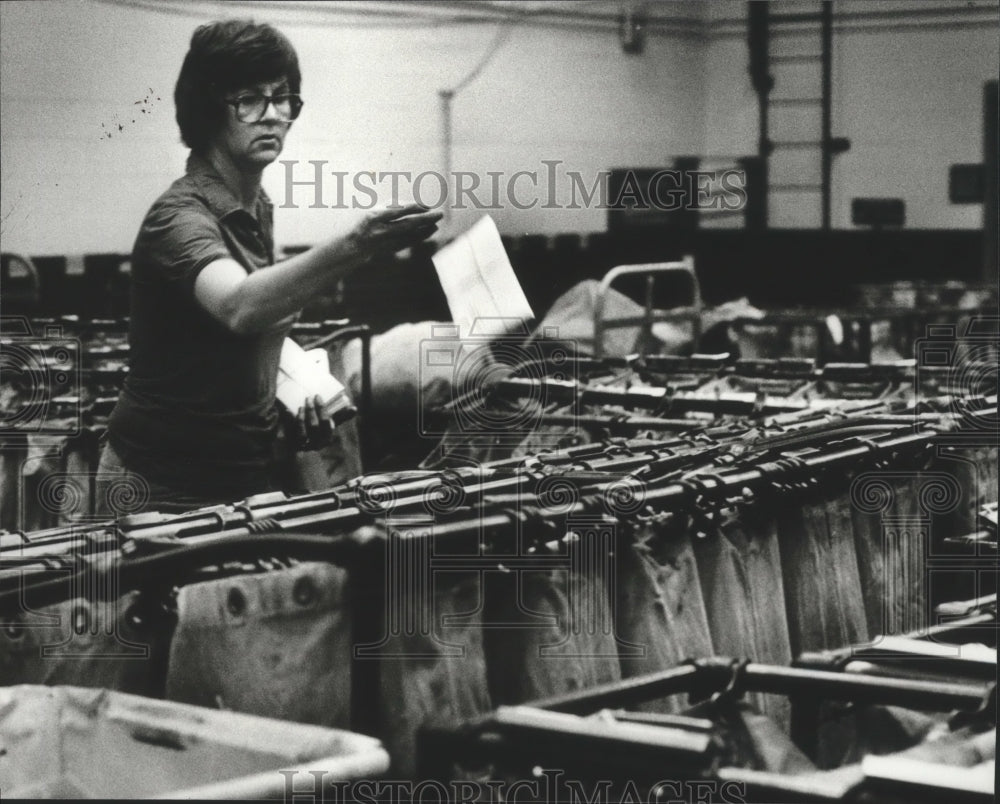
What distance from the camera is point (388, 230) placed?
68.7 inches

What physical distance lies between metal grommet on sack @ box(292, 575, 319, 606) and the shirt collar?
0.62 metres

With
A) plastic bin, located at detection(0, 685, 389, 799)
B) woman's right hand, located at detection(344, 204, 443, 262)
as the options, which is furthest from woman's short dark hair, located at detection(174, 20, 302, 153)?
plastic bin, located at detection(0, 685, 389, 799)

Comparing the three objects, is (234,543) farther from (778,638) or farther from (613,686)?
(778,638)

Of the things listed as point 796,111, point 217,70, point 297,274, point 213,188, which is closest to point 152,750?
point 297,274

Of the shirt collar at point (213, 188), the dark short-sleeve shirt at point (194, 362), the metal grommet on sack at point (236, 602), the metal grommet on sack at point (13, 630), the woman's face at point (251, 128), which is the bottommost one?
the metal grommet on sack at point (13, 630)

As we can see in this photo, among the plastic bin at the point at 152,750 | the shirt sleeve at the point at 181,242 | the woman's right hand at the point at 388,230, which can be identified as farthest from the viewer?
the shirt sleeve at the point at 181,242

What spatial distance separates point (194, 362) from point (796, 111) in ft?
15.8

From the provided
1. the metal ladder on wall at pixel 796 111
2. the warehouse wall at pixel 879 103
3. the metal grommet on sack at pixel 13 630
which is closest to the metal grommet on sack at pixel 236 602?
the metal grommet on sack at pixel 13 630

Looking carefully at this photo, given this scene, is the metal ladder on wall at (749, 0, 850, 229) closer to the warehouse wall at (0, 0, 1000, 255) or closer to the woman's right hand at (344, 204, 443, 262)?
the warehouse wall at (0, 0, 1000, 255)

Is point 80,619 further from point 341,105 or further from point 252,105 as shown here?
point 341,105

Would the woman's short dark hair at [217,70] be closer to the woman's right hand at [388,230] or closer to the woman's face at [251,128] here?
the woman's face at [251,128]

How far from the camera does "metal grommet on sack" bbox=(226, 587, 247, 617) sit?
142cm

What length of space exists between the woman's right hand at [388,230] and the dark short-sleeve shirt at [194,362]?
0.66ft

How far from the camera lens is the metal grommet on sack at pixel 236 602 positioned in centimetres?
142
